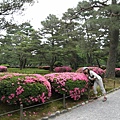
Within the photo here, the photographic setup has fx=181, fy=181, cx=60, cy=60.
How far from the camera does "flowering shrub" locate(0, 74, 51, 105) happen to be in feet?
13.4

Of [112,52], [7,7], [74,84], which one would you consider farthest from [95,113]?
[112,52]

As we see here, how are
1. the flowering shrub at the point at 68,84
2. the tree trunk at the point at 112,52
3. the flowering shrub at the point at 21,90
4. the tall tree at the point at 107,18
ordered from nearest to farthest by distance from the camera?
the flowering shrub at the point at 21,90 → the flowering shrub at the point at 68,84 → the tall tree at the point at 107,18 → the tree trunk at the point at 112,52

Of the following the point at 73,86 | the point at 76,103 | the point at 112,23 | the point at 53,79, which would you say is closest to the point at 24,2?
the point at 53,79

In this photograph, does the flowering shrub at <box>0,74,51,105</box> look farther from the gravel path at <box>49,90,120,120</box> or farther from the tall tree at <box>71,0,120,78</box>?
the tall tree at <box>71,0,120,78</box>

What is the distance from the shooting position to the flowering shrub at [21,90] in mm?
4090

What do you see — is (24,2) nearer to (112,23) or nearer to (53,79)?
(53,79)

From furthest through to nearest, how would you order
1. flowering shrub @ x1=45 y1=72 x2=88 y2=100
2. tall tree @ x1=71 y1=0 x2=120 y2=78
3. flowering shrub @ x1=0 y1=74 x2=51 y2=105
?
tall tree @ x1=71 y1=0 x2=120 y2=78 → flowering shrub @ x1=45 y1=72 x2=88 y2=100 → flowering shrub @ x1=0 y1=74 x2=51 y2=105

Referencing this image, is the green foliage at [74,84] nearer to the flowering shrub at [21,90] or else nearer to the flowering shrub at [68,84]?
the flowering shrub at [68,84]

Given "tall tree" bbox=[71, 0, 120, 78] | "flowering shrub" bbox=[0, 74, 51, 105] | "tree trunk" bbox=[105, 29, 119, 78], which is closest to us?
"flowering shrub" bbox=[0, 74, 51, 105]

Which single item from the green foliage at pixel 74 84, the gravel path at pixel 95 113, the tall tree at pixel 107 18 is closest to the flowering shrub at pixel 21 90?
the gravel path at pixel 95 113

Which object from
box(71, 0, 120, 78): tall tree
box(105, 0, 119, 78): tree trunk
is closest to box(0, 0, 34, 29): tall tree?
box(71, 0, 120, 78): tall tree

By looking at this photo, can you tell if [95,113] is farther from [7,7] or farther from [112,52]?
[112,52]

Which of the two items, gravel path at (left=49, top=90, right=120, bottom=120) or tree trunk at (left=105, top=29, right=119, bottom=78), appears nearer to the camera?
gravel path at (left=49, top=90, right=120, bottom=120)

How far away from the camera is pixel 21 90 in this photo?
4094mm
